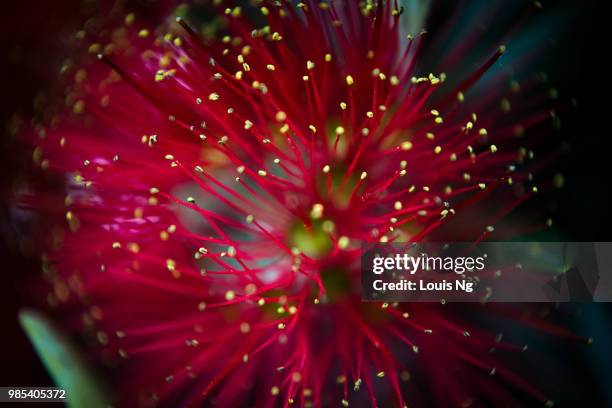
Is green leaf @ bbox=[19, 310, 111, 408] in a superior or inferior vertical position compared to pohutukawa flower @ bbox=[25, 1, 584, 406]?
inferior

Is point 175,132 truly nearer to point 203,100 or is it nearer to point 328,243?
point 203,100

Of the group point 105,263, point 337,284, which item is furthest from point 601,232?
point 105,263

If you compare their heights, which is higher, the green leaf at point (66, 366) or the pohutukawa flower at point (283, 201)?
the pohutukawa flower at point (283, 201)

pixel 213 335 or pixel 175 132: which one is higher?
pixel 175 132

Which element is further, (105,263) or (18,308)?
(18,308)
